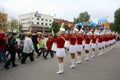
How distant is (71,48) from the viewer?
10555 mm

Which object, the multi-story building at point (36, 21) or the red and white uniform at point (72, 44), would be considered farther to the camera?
the multi-story building at point (36, 21)

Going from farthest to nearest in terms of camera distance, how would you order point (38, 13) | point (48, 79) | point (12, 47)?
point (38, 13) < point (12, 47) < point (48, 79)

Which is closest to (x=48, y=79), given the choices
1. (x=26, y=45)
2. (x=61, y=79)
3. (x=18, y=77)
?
(x=61, y=79)

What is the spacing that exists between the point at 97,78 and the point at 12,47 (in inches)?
193

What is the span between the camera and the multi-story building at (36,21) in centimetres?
11146

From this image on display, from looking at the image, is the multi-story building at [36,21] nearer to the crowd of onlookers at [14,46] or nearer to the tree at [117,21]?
the tree at [117,21]

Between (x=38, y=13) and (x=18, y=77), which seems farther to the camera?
(x=38, y=13)

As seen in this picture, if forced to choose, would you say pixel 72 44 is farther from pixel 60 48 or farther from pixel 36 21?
pixel 36 21

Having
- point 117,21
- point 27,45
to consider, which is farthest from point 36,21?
point 27,45

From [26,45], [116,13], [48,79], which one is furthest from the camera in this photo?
[116,13]

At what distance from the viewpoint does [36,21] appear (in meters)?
113

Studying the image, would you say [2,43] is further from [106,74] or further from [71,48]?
[106,74]

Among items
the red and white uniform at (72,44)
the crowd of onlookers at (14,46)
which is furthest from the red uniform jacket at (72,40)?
the crowd of onlookers at (14,46)

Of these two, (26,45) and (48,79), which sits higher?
(26,45)
